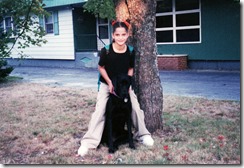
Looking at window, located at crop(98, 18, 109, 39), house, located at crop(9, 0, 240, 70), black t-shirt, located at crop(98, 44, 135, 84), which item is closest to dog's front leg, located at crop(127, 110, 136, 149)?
black t-shirt, located at crop(98, 44, 135, 84)

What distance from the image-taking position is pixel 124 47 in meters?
4.69

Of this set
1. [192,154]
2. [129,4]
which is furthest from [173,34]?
[192,154]

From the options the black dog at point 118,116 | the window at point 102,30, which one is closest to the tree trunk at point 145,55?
the black dog at point 118,116

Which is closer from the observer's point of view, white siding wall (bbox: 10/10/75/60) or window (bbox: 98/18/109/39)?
white siding wall (bbox: 10/10/75/60)

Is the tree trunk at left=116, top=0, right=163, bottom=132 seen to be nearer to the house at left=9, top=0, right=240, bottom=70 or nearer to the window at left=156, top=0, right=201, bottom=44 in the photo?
the house at left=9, top=0, right=240, bottom=70

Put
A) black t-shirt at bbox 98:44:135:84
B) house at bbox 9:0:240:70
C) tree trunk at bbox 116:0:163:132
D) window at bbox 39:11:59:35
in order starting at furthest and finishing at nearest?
window at bbox 39:11:59:35 → house at bbox 9:0:240:70 → tree trunk at bbox 116:0:163:132 → black t-shirt at bbox 98:44:135:84

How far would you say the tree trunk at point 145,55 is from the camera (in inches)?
210

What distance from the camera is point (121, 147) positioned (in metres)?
4.80

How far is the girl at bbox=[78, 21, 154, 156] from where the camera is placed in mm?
4570

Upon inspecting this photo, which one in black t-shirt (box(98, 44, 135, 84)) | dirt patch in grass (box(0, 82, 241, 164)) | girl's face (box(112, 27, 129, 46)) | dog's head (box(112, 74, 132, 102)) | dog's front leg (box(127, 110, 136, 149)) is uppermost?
girl's face (box(112, 27, 129, 46))

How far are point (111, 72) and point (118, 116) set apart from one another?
2.04 ft

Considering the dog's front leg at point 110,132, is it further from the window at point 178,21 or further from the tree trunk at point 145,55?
the window at point 178,21

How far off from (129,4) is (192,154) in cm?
255

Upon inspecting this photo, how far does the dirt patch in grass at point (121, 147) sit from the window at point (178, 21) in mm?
8052
